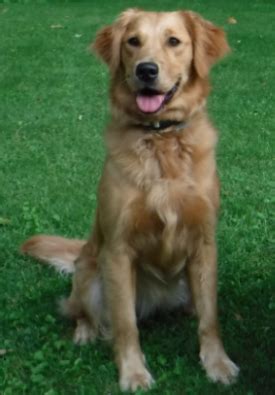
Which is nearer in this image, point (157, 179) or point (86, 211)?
point (157, 179)

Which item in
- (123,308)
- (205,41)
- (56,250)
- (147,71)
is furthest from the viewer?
(56,250)

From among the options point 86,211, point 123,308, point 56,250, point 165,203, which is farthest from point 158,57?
point 86,211

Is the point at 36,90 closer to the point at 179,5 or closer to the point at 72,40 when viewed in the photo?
the point at 72,40

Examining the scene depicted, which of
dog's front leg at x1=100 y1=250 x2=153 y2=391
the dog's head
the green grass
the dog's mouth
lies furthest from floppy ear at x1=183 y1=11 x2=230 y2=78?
the green grass

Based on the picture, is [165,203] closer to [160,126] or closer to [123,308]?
[160,126]

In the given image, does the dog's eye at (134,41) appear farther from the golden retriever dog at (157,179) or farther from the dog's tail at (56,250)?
the dog's tail at (56,250)

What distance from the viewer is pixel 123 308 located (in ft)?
12.2

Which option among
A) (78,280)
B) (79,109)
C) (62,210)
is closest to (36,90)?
(79,109)

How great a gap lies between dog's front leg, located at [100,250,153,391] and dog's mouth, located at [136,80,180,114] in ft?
2.20

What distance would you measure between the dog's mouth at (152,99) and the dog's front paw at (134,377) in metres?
1.18

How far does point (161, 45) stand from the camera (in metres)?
3.76

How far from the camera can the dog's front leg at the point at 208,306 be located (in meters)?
3.74

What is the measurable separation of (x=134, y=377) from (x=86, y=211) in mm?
2036

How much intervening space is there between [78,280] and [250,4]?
1152 cm
